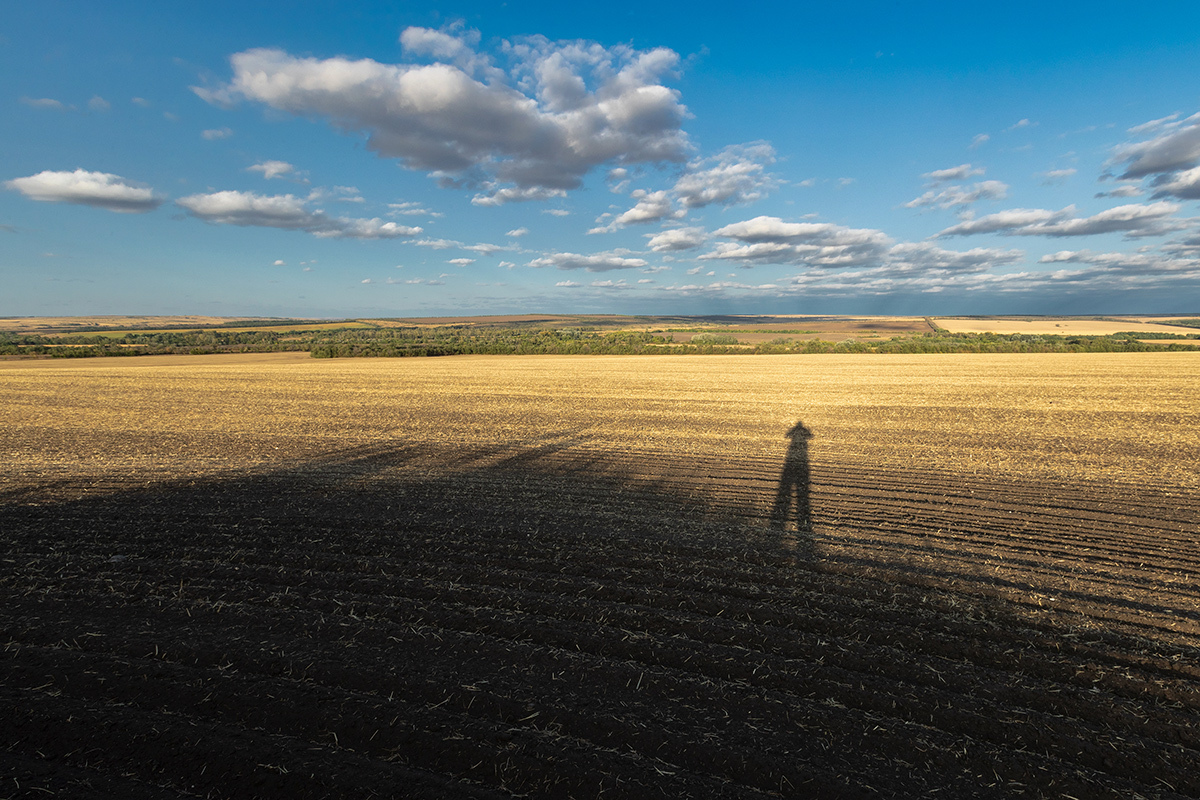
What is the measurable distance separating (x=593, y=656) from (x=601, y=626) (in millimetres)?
528

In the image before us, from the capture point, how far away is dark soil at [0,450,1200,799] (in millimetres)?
3672

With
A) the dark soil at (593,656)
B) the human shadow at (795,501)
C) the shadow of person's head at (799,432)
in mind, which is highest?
the shadow of person's head at (799,432)

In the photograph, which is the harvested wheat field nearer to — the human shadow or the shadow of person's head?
the human shadow

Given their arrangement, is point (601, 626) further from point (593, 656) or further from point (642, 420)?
point (642, 420)

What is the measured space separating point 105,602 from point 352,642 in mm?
3149

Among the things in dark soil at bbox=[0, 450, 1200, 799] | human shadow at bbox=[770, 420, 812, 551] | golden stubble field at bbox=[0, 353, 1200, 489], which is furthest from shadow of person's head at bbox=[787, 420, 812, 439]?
dark soil at bbox=[0, 450, 1200, 799]

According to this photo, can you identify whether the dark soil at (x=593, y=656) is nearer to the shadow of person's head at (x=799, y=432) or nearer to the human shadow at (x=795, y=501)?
the human shadow at (x=795, y=501)

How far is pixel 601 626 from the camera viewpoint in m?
5.46

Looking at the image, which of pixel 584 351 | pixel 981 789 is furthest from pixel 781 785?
pixel 584 351

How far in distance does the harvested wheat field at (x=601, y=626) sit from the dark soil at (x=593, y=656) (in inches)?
1.2

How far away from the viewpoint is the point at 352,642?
5113 millimetres

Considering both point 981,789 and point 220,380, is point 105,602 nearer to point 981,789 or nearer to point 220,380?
point 981,789

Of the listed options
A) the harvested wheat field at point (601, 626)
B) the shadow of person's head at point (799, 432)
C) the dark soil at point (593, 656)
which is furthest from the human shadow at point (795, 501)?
the shadow of person's head at point (799, 432)

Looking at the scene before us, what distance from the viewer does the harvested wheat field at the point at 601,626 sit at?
3.72 meters
